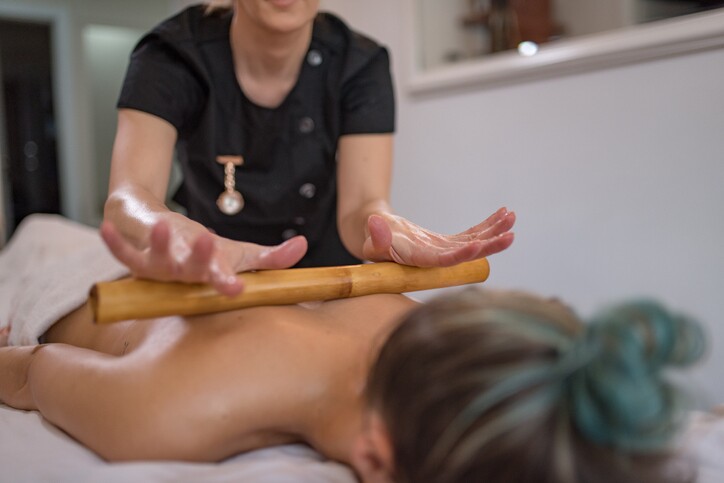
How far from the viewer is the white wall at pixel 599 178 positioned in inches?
77.0

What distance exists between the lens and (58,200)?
515cm

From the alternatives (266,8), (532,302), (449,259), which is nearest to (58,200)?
(266,8)

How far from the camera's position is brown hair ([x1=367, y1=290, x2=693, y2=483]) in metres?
0.62

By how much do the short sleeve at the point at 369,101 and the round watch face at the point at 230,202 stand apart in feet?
1.01

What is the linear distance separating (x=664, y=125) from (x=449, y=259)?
1228 millimetres

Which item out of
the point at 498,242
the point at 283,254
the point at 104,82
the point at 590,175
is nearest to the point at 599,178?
the point at 590,175

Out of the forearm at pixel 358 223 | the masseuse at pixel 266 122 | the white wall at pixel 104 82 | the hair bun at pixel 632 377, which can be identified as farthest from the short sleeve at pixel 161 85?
the white wall at pixel 104 82

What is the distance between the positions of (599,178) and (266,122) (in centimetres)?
107

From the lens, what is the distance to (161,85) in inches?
61.2

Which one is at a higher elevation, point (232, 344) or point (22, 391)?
point (232, 344)

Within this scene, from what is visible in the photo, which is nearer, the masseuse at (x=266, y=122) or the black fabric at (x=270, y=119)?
the masseuse at (x=266, y=122)

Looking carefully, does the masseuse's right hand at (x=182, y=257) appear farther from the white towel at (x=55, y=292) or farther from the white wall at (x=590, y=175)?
the white wall at (x=590, y=175)

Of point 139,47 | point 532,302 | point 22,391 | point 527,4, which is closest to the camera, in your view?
point 532,302

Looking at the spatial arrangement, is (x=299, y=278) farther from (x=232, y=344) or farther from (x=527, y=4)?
(x=527, y=4)
